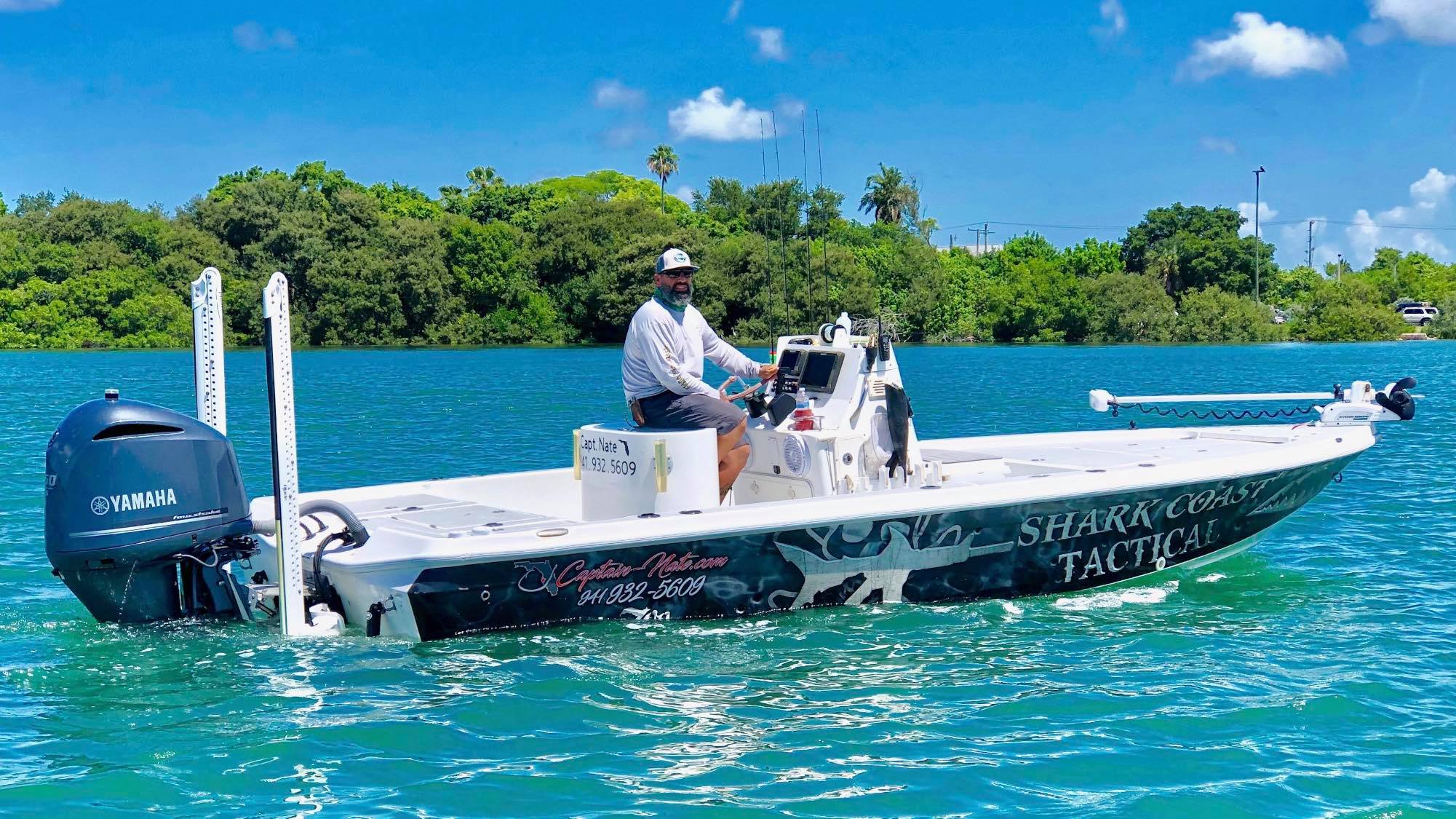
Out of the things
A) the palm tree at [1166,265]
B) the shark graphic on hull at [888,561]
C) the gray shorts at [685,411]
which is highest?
the palm tree at [1166,265]

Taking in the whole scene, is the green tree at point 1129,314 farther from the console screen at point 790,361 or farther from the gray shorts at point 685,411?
the gray shorts at point 685,411

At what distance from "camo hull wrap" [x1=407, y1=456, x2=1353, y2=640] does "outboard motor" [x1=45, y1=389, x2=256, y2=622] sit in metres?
1.14

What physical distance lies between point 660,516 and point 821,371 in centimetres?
203

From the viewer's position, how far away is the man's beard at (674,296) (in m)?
8.76

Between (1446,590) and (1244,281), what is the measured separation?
9185 cm

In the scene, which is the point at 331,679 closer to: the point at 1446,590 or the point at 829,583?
the point at 829,583

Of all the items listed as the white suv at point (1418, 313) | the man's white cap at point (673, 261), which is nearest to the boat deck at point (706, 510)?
the man's white cap at point (673, 261)

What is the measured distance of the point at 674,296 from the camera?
8773 mm

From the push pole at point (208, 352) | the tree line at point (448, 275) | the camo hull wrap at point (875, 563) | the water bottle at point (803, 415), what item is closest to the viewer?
the camo hull wrap at point (875, 563)

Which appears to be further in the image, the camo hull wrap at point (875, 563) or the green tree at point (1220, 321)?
the green tree at point (1220, 321)

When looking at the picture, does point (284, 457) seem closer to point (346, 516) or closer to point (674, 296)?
point (346, 516)

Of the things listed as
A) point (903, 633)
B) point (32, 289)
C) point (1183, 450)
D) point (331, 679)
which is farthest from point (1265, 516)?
point (32, 289)

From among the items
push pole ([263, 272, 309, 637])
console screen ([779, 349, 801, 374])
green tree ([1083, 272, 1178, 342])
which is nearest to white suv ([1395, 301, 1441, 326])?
green tree ([1083, 272, 1178, 342])

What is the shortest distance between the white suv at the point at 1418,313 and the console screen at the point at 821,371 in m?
102
